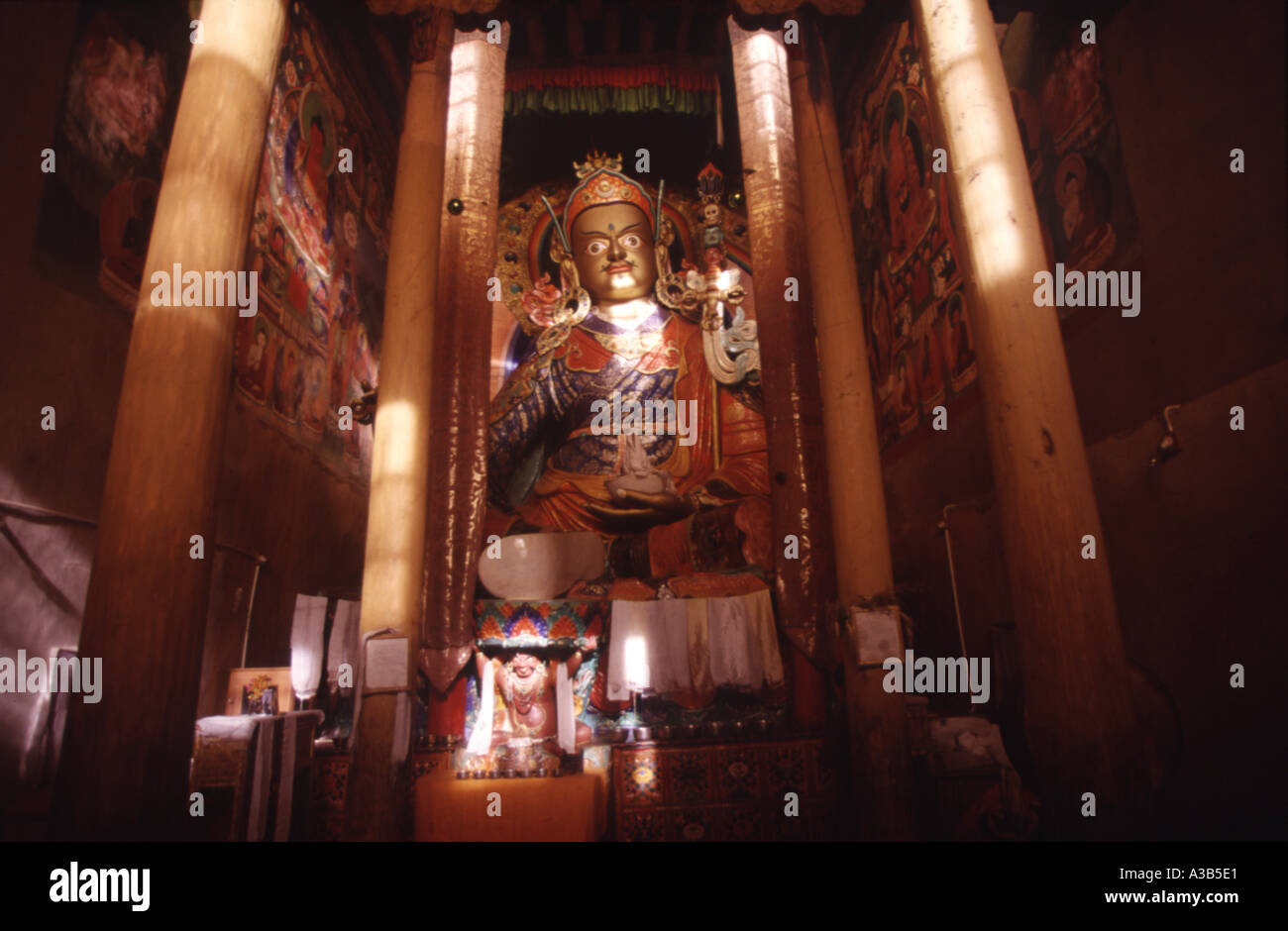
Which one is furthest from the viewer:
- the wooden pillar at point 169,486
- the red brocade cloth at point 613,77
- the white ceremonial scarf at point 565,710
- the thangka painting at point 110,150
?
the red brocade cloth at point 613,77

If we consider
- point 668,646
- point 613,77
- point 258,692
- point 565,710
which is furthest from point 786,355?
point 613,77

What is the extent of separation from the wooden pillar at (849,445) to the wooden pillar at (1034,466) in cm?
90

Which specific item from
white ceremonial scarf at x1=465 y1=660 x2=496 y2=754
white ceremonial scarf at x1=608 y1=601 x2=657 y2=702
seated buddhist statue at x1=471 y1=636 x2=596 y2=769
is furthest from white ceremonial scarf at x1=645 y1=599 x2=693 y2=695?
white ceremonial scarf at x1=465 y1=660 x2=496 y2=754

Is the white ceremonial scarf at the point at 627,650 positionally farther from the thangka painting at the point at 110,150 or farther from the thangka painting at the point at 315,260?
the thangka painting at the point at 110,150

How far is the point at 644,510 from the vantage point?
4.60 metres

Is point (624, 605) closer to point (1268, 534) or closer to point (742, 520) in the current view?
point (742, 520)

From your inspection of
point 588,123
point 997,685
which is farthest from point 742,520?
point 588,123

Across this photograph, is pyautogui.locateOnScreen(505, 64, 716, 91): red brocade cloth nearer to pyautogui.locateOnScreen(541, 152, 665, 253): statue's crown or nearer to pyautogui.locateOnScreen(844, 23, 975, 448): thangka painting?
pyautogui.locateOnScreen(541, 152, 665, 253): statue's crown

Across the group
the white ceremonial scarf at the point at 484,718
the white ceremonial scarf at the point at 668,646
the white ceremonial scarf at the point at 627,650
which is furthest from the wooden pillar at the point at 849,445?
the white ceremonial scarf at the point at 484,718

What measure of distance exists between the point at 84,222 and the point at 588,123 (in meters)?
5.06

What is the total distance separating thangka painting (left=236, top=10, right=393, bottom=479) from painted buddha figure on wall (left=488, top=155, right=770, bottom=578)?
4.95 ft

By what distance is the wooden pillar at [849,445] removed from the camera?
294 cm

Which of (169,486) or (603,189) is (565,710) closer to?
(169,486)

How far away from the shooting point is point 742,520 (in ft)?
14.7
